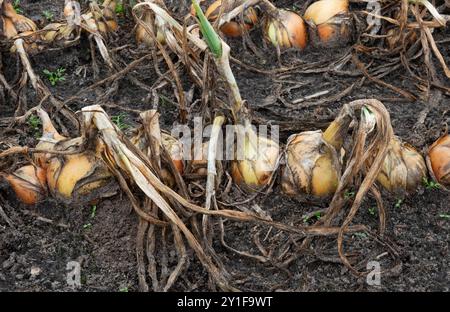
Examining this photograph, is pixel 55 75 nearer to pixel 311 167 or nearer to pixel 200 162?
pixel 200 162

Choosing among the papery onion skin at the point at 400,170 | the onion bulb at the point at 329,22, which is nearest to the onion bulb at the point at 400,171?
the papery onion skin at the point at 400,170

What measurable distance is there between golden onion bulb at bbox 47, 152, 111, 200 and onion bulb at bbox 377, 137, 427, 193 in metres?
0.86

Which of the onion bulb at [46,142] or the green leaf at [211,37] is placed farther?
the onion bulb at [46,142]

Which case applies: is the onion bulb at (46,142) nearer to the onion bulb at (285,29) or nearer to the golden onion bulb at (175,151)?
the golden onion bulb at (175,151)

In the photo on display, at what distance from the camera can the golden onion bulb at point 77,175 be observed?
222 cm

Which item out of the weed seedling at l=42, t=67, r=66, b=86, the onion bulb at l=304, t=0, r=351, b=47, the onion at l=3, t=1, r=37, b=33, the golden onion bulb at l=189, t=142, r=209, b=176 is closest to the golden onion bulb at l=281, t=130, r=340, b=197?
the golden onion bulb at l=189, t=142, r=209, b=176

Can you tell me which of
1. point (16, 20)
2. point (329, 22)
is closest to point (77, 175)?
point (16, 20)

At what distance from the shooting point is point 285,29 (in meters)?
2.92

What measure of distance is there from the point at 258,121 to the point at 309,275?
0.69m

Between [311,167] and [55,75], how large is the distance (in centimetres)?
129

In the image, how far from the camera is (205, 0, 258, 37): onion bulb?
3.01 m

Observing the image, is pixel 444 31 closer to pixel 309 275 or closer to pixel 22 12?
pixel 309 275

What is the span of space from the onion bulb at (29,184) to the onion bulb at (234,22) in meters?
1.10

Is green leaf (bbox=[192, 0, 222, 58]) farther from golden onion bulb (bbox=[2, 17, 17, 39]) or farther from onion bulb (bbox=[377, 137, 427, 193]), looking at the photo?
golden onion bulb (bbox=[2, 17, 17, 39])
